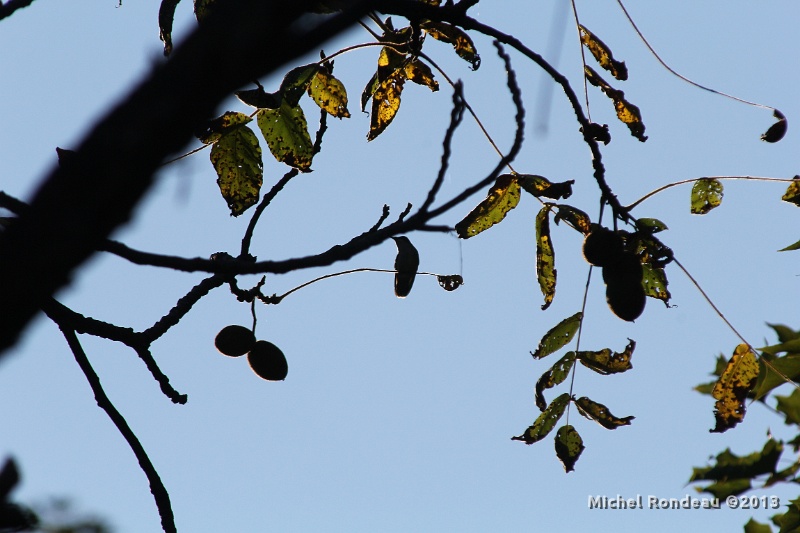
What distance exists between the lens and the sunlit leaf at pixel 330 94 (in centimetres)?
256

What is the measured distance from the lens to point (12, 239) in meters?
0.80

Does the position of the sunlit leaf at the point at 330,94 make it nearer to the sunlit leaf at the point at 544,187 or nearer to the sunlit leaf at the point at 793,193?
the sunlit leaf at the point at 544,187

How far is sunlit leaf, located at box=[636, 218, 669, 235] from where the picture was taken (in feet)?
7.64

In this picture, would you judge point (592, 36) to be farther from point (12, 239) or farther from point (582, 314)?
point (12, 239)

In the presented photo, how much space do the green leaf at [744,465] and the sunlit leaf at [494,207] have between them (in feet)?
6.84

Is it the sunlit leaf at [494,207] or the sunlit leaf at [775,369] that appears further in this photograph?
the sunlit leaf at [775,369]

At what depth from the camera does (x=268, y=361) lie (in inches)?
104

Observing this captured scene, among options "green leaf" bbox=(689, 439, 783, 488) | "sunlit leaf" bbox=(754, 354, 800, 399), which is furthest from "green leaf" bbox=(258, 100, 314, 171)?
"green leaf" bbox=(689, 439, 783, 488)

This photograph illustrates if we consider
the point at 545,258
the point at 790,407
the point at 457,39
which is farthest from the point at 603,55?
the point at 790,407

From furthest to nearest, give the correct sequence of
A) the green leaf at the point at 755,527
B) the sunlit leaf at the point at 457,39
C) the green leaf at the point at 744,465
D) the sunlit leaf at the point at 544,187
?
the green leaf at the point at 755,527
the green leaf at the point at 744,465
the sunlit leaf at the point at 457,39
the sunlit leaf at the point at 544,187

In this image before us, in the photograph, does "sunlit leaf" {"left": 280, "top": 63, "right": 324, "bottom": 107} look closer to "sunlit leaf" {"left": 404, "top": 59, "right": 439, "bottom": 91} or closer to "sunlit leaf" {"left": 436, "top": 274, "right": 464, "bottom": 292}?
"sunlit leaf" {"left": 404, "top": 59, "right": 439, "bottom": 91}

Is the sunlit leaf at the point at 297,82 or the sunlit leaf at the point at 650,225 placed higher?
the sunlit leaf at the point at 297,82

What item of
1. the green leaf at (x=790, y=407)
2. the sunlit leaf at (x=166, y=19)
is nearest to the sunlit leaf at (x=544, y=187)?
the sunlit leaf at (x=166, y=19)

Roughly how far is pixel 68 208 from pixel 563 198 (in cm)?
174
